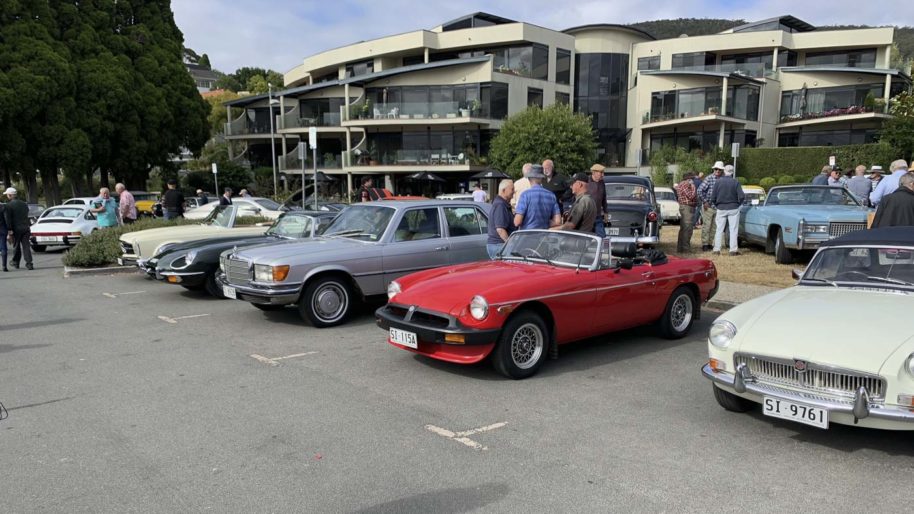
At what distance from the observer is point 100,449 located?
435 centimetres

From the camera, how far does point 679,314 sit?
7488 millimetres

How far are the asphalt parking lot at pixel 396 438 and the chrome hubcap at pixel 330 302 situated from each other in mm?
1005

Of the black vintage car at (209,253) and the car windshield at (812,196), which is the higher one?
the car windshield at (812,196)

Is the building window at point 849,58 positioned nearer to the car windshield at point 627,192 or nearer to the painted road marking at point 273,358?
the car windshield at point 627,192

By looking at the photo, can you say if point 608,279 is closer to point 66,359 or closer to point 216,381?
point 216,381

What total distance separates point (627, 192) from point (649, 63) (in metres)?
37.8

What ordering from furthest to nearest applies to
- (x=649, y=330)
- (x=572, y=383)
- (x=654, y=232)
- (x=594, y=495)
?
(x=654, y=232) → (x=649, y=330) → (x=572, y=383) → (x=594, y=495)

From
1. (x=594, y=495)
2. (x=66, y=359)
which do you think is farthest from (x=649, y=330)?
(x=66, y=359)

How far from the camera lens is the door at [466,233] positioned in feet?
29.6

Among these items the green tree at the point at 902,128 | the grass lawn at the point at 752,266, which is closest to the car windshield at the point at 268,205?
the grass lawn at the point at 752,266

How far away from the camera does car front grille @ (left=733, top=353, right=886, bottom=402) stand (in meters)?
3.95

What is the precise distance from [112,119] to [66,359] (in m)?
30.0

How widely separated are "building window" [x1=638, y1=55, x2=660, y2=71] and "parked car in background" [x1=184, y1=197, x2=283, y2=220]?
37748 millimetres

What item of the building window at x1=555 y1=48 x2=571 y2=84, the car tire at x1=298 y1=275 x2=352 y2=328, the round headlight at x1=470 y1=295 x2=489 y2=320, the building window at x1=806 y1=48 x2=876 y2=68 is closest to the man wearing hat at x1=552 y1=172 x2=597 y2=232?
the car tire at x1=298 y1=275 x2=352 y2=328
